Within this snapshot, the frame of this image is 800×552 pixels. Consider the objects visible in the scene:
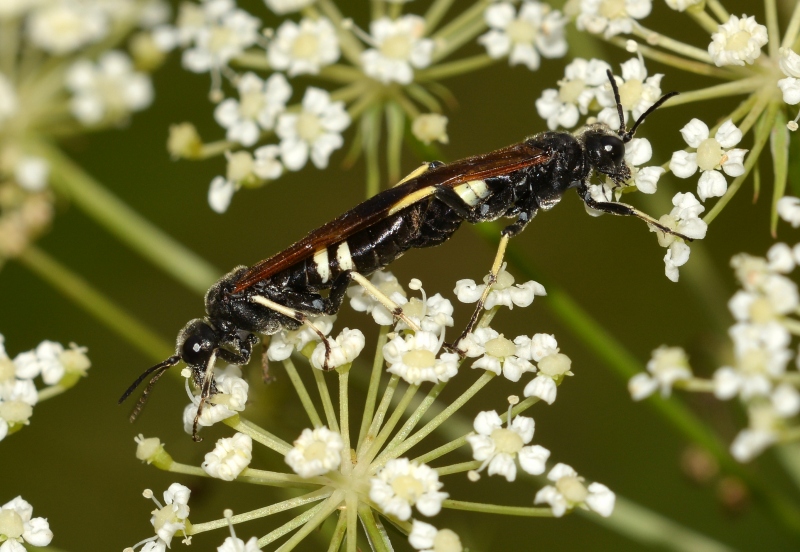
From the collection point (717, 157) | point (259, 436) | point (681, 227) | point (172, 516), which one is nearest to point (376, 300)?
point (259, 436)

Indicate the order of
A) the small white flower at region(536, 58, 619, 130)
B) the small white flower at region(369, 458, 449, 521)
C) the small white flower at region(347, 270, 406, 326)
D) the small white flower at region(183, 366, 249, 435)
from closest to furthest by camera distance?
the small white flower at region(369, 458, 449, 521) → the small white flower at region(183, 366, 249, 435) → the small white flower at region(347, 270, 406, 326) → the small white flower at region(536, 58, 619, 130)

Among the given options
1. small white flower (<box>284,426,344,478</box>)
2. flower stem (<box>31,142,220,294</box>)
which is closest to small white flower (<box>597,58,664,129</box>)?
small white flower (<box>284,426,344,478</box>)

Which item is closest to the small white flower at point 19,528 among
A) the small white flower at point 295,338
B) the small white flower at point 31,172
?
the small white flower at point 295,338

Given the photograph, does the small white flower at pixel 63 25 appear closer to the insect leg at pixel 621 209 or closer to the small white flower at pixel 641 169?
the insect leg at pixel 621 209

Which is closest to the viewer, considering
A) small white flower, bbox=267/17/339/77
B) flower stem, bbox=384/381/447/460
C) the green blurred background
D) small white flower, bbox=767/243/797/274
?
small white flower, bbox=767/243/797/274

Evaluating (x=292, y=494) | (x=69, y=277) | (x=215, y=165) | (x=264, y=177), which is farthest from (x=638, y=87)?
(x=215, y=165)

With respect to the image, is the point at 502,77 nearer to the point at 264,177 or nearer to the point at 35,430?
the point at 264,177

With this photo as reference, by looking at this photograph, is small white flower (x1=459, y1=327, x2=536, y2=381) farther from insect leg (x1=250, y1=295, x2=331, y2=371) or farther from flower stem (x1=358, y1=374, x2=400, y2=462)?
insect leg (x1=250, y1=295, x2=331, y2=371)
